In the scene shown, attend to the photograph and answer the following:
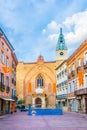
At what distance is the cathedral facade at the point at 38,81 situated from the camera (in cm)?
7388

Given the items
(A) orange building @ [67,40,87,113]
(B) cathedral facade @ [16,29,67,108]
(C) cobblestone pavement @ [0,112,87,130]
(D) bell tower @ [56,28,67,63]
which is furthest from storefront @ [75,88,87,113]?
(D) bell tower @ [56,28,67,63]

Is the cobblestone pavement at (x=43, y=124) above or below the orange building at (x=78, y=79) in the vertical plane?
below

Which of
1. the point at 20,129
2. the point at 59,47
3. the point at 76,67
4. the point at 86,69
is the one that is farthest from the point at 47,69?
the point at 20,129

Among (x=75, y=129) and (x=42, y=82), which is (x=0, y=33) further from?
(x=42, y=82)

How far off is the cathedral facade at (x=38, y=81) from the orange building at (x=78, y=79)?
24950 mm

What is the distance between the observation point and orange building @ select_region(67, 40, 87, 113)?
126ft

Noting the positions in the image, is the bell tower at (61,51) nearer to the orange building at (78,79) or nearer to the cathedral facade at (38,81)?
the cathedral facade at (38,81)

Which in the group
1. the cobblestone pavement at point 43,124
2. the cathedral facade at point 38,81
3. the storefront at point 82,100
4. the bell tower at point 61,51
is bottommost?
the cobblestone pavement at point 43,124

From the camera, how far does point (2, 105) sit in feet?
121

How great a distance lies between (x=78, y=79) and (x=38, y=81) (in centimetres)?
3814

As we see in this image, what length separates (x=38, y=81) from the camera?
3039 inches

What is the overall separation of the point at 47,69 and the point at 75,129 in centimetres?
6199

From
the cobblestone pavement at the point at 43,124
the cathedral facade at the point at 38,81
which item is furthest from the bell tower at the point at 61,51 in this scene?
the cobblestone pavement at the point at 43,124

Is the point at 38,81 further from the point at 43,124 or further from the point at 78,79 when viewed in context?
the point at 43,124
